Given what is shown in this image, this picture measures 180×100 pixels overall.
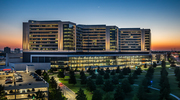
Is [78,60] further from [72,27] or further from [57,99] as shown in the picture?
[57,99]

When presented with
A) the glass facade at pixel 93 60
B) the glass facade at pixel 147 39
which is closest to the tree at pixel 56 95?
the glass facade at pixel 93 60

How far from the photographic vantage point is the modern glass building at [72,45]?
13298cm

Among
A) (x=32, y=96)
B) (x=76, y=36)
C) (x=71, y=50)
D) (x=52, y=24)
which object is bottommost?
(x=32, y=96)

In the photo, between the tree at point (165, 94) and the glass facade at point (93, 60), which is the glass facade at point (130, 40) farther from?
the tree at point (165, 94)

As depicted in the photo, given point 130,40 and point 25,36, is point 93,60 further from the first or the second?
point 25,36

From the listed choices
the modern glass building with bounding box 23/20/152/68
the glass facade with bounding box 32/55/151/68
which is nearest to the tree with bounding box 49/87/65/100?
the glass facade with bounding box 32/55/151/68

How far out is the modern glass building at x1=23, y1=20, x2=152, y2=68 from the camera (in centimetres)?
13298

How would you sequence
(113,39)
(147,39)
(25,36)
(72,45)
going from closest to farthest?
(25,36) → (72,45) → (113,39) → (147,39)

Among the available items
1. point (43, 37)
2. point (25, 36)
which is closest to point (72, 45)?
point (43, 37)

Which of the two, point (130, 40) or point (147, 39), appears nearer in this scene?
point (130, 40)

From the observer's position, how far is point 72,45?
477ft

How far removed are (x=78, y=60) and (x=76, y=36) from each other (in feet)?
92.6

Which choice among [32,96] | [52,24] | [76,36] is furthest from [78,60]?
[32,96]

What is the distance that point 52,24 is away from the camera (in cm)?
14038
